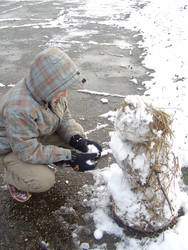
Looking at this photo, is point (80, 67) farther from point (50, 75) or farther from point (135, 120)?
point (135, 120)

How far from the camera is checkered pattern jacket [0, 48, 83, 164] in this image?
6.48 ft

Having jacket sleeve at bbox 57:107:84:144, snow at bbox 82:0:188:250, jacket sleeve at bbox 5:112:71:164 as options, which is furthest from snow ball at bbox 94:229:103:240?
jacket sleeve at bbox 57:107:84:144

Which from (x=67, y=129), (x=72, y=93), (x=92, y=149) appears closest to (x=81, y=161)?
(x=92, y=149)

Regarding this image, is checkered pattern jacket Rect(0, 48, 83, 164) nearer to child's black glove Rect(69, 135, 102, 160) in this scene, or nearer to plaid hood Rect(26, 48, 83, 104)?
plaid hood Rect(26, 48, 83, 104)

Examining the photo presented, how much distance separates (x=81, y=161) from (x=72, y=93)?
2683 mm

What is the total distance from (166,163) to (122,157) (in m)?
0.35

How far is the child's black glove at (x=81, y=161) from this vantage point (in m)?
2.37

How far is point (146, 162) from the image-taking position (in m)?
1.85

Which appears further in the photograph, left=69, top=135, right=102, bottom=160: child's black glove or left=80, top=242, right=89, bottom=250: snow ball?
left=69, top=135, right=102, bottom=160: child's black glove

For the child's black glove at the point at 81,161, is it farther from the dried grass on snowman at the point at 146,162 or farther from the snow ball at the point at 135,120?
the snow ball at the point at 135,120

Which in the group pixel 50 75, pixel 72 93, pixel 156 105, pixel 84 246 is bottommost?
pixel 84 246

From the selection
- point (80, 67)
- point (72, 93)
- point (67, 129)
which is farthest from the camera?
point (80, 67)

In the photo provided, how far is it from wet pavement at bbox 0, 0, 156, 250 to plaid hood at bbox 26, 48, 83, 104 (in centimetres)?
121

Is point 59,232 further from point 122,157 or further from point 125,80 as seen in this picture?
point 125,80
